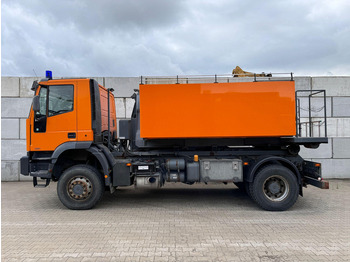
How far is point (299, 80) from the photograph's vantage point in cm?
986

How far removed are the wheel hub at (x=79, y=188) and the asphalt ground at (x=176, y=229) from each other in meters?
0.35

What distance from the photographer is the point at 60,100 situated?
239 inches

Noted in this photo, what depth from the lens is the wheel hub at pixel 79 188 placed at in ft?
19.7

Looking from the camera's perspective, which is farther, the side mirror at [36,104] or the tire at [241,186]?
the tire at [241,186]

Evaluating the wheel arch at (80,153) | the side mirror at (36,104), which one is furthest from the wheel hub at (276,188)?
the side mirror at (36,104)

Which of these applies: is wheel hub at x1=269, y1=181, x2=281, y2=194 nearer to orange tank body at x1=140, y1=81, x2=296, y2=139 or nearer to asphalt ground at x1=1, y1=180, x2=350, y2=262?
asphalt ground at x1=1, y1=180, x2=350, y2=262

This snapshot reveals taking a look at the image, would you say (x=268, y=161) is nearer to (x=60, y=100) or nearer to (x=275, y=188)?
(x=275, y=188)

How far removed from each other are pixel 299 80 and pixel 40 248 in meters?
9.55

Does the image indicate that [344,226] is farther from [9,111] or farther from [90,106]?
[9,111]

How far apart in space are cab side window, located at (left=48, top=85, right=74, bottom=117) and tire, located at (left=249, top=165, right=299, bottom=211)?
4548mm

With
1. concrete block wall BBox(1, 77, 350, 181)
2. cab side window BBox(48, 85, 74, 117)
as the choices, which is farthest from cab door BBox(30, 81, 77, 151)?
concrete block wall BBox(1, 77, 350, 181)

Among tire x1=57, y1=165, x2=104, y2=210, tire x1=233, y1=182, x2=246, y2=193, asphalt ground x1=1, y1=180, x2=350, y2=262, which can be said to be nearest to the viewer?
asphalt ground x1=1, y1=180, x2=350, y2=262

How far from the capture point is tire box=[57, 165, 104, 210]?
19.7ft

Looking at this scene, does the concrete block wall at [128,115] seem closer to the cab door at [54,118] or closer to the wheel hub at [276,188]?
the cab door at [54,118]
